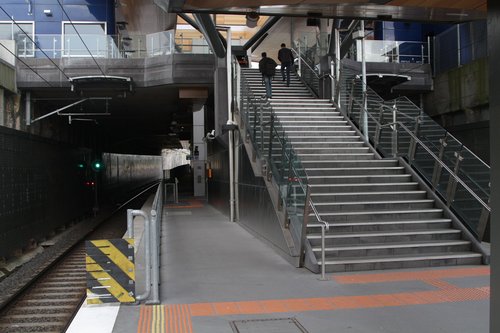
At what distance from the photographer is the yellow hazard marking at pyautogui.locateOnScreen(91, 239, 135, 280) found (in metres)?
5.84

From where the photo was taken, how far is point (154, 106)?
92.7 feet

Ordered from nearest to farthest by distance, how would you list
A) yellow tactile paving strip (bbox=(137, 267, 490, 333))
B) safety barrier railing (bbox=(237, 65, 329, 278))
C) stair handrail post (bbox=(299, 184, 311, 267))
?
1. yellow tactile paving strip (bbox=(137, 267, 490, 333))
2. stair handrail post (bbox=(299, 184, 311, 267))
3. safety barrier railing (bbox=(237, 65, 329, 278))

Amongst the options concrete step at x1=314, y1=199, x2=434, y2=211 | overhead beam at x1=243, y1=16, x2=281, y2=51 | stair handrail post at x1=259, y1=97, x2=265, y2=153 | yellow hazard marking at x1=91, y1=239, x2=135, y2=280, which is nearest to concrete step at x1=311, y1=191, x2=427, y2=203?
concrete step at x1=314, y1=199, x2=434, y2=211

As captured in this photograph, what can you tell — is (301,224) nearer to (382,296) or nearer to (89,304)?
(382,296)

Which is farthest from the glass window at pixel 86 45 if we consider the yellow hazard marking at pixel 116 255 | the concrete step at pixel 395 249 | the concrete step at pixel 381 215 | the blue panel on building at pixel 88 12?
the yellow hazard marking at pixel 116 255

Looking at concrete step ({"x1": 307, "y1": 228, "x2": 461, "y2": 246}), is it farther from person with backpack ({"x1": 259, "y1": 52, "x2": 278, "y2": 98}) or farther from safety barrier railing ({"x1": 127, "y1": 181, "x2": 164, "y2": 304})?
person with backpack ({"x1": 259, "y1": 52, "x2": 278, "y2": 98})

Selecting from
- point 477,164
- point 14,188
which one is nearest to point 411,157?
point 477,164

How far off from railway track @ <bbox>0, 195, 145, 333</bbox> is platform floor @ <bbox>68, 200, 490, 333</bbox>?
1.59 m

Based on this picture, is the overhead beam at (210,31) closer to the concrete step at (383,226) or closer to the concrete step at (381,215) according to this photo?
the concrete step at (381,215)

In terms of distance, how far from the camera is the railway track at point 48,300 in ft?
26.7

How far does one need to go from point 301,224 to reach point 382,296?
230 centimetres

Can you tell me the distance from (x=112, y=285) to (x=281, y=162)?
4.87 m

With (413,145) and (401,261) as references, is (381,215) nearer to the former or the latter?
(401,261)

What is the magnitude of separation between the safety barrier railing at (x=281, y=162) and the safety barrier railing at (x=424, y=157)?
299cm
